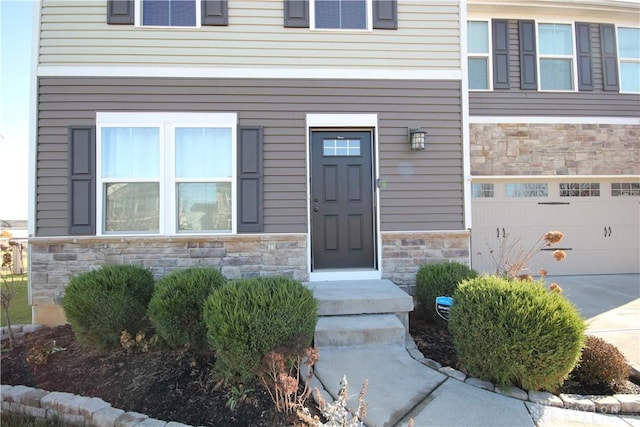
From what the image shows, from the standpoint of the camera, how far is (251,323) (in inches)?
103

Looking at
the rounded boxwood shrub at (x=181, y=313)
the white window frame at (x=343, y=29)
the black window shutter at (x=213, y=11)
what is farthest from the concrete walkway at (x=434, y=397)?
the black window shutter at (x=213, y=11)

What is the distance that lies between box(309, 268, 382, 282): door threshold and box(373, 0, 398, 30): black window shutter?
3445mm

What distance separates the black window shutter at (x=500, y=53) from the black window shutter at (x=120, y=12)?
21.4 ft

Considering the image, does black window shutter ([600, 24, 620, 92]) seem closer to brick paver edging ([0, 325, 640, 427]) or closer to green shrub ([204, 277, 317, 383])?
brick paver edging ([0, 325, 640, 427])

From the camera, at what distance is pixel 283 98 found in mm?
4719

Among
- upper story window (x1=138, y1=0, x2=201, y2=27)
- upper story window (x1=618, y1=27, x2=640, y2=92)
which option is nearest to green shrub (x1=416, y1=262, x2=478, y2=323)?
upper story window (x1=138, y1=0, x2=201, y2=27)

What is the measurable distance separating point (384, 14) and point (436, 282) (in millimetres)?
3728

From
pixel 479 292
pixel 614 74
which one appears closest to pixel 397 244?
pixel 479 292

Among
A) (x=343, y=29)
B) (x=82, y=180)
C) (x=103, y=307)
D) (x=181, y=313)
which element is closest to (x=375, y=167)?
(x=343, y=29)

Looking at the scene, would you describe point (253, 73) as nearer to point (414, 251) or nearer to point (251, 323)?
point (414, 251)

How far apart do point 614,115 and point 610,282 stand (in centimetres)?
344

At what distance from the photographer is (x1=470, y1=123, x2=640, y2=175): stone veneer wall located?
6.82 metres

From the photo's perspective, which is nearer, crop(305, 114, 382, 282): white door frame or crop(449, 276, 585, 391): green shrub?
crop(449, 276, 585, 391): green shrub

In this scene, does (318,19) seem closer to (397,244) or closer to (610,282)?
(397,244)
